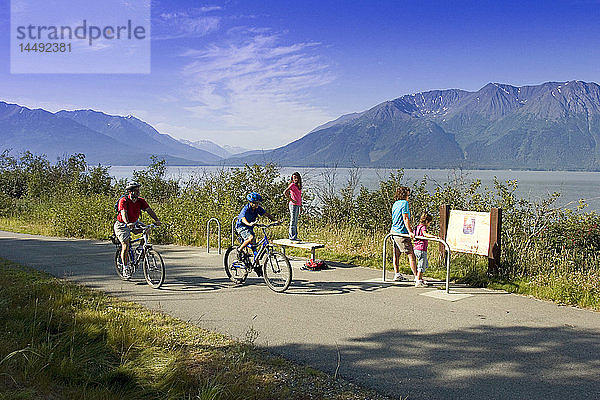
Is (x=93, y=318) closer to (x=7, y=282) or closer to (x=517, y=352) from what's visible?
(x=7, y=282)

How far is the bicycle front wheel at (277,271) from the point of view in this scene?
884 centimetres

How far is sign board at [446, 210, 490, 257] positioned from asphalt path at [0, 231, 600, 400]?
3.42ft

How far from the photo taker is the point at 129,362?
16.1 feet

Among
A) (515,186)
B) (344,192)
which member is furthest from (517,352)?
(344,192)

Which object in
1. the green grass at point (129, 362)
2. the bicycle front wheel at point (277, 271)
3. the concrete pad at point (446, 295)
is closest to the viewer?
the green grass at point (129, 362)

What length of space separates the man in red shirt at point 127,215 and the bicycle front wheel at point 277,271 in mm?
2430

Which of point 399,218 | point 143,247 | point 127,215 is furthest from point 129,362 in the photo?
point 399,218

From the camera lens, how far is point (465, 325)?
6770 mm

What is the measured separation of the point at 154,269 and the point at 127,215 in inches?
46.1

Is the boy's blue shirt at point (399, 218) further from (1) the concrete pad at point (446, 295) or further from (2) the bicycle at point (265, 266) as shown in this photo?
(2) the bicycle at point (265, 266)

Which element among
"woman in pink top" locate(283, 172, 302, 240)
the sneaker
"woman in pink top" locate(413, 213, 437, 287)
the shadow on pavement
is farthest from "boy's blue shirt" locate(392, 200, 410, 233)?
the sneaker

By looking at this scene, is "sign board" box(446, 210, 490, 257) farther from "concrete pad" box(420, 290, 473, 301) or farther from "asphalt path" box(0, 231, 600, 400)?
"concrete pad" box(420, 290, 473, 301)

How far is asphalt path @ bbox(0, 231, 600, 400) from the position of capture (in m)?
4.95

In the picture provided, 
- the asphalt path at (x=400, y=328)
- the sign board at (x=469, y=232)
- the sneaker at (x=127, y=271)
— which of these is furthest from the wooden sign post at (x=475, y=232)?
the sneaker at (x=127, y=271)
